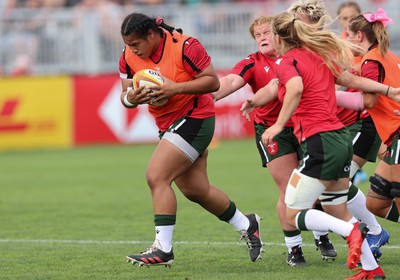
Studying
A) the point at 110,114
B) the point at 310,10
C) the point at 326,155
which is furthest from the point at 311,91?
the point at 110,114

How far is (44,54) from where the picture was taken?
904 inches

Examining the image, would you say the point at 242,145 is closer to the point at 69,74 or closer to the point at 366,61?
the point at 69,74

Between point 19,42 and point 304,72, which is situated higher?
point 304,72

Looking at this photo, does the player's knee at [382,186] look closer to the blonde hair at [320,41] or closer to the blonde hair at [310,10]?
the blonde hair at [320,41]

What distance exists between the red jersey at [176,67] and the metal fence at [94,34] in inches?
569

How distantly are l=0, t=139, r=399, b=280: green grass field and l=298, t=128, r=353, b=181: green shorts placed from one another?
899 mm

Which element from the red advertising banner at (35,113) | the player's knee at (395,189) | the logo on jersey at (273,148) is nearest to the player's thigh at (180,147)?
the logo on jersey at (273,148)

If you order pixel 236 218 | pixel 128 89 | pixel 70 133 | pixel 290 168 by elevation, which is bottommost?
pixel 70 133

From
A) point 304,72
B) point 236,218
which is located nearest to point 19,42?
point 236,218

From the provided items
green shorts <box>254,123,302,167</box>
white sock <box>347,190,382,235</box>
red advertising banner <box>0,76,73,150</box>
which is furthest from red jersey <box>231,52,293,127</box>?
red advertising banner <box>0,76,73,150</box>

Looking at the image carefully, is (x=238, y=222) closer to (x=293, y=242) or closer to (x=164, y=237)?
(x=293, y=242)

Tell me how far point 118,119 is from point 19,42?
3.41 metres

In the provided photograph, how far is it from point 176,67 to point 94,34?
15.1 m

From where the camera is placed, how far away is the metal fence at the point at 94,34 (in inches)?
895
